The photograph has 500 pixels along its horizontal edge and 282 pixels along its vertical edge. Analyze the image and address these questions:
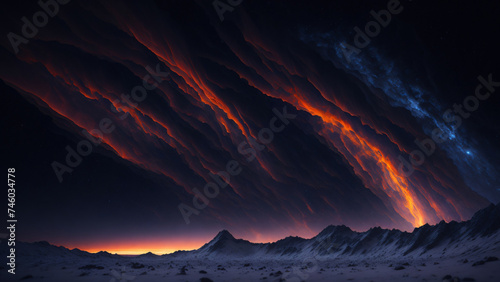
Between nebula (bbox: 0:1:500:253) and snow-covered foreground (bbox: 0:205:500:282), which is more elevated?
nebula (bbox: 0:1:500:253)

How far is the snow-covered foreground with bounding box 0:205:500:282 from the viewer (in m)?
5.16

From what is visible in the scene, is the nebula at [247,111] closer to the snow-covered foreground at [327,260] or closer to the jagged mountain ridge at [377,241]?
the jagged mountain ridge at [377,241]

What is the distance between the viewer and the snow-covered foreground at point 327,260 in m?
5.16

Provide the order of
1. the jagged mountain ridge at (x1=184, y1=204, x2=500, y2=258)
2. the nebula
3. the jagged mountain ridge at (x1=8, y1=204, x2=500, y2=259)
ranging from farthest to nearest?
1. the nebula
2. the jagged mountain ridge at (x1=184, y1=204, x2=500, y2=258)
3. the jagged mountain ridge at (x1=8, y1=204, x2=500, y2=259)

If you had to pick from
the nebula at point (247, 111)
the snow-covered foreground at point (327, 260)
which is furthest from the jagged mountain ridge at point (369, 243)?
the nebula at point (247, 111)

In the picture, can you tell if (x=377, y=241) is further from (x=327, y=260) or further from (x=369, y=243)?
(x=327, y=260)

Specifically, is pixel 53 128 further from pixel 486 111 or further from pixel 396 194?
pixel 396 194

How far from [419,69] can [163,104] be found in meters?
15.5

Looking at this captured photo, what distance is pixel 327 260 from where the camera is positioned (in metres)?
12.2

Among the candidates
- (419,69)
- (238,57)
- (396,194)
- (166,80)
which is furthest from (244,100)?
(396,194)

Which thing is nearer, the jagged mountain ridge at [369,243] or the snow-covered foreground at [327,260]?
the snow-covered foreground at [327,260]

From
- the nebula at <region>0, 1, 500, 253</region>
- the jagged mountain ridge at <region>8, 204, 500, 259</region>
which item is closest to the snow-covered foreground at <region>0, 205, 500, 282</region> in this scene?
the jagged mountain ridge at <region>8, 204, 500, 259</region>

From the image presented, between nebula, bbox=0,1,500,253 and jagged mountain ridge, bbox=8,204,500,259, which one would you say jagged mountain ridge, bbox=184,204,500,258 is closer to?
jagged mountain ridge, bbox=8,204,500,259

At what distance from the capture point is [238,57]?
13.7m
